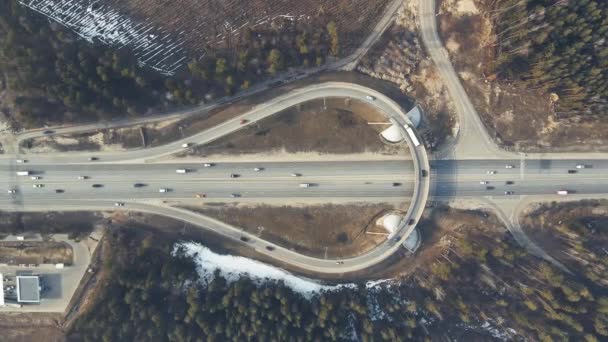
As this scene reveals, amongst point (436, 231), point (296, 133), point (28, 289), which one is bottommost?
point (28, 289)

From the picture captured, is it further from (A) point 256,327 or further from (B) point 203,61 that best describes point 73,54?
(A) point 256,327

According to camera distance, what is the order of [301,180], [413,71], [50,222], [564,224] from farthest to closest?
[413,71]
[301,180]
[564,224]
[50,222]

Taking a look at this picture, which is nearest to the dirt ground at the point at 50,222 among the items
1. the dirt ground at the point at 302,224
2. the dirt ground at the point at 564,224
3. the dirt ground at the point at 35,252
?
the dirt ground at the point at 35,252

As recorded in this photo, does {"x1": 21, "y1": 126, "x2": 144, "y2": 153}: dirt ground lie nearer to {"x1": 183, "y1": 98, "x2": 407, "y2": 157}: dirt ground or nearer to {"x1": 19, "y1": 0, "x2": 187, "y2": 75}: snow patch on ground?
{"x1": 183, "y1": 98, "x2": 407, "y2": 157}: dirt ground

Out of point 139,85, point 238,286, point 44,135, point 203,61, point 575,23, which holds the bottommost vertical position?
point 238,286

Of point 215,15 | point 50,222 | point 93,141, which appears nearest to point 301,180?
point 215,15

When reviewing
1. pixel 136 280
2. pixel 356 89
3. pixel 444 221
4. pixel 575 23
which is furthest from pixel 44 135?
pixel 575 23

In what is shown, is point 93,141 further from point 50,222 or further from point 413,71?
point 413,71
